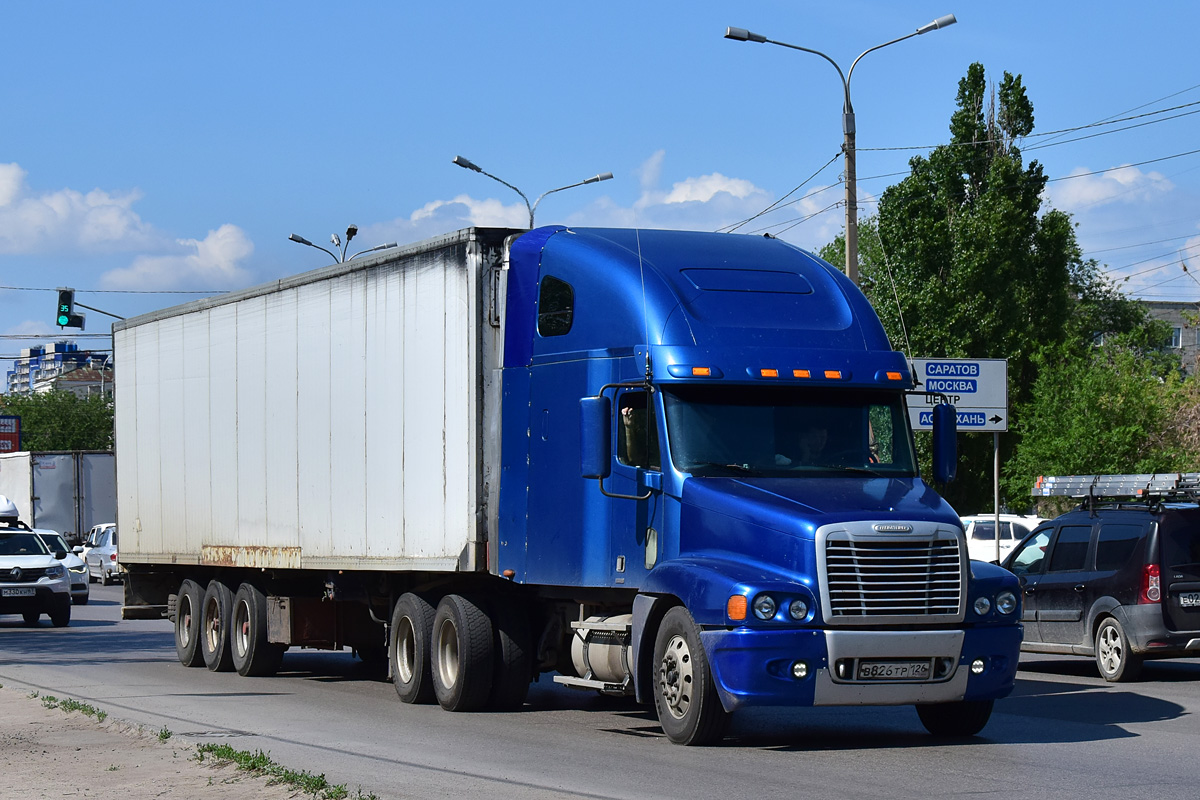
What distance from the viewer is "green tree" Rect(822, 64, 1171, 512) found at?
47.9 m

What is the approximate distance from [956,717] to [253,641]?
28.4 ft

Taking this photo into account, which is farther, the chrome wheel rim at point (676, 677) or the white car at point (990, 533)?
the white car at point (990, 533)

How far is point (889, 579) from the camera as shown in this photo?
34.2 feet

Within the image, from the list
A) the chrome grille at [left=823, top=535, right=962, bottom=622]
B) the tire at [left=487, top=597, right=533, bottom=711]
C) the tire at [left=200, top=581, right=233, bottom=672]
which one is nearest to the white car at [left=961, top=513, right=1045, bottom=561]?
the tire at [left=200, top=581, right=233, bottom=672]

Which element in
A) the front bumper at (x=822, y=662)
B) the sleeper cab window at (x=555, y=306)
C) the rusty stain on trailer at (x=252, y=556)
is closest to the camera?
the front bumper at (x=822, y=662)

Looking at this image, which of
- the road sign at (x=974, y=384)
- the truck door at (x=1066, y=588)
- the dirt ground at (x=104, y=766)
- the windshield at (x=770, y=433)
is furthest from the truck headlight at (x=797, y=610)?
the road sign at (x=974, y=384)

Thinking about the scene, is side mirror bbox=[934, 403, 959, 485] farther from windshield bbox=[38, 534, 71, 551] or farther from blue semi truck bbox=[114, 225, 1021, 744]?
windshield bbox=[38, 534, 71, 551]

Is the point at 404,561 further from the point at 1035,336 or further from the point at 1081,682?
the point at 1035,336

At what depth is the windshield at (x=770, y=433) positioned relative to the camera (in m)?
11.2

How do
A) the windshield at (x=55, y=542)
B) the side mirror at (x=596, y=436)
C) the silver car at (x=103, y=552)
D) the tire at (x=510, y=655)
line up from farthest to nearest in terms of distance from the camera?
the silver car at (x=103, y=552) < the windshield at (x=55, y=542) < the tire at (x=510, y=655) < the side mirror at (x=596, y=436)

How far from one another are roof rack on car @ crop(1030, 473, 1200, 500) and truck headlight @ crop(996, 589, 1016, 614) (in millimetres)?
5405

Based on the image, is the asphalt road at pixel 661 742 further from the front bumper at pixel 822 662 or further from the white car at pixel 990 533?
the white car at pixel 990 533

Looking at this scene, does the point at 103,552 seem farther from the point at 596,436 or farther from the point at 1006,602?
the point at 1006,602

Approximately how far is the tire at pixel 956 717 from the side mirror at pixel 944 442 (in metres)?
1.74
